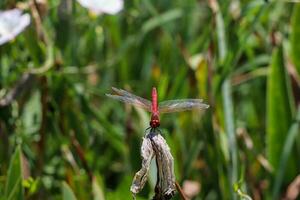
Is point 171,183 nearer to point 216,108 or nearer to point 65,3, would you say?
point 216,108

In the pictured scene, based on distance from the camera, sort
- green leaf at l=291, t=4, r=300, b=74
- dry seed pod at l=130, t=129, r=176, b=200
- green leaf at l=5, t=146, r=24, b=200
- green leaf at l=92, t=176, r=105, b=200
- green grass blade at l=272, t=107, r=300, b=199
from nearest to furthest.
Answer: dry seed pod at l=130, t=129, r=176, b=200 < green leaf at l=5, t=146, r=24, b=200 < green leaf at l=92, t=176, r=105, b=200 < green grass blade at l=272, t=107, r=300, b=199 < green leaf at l=291, t=4, r=300, b=74

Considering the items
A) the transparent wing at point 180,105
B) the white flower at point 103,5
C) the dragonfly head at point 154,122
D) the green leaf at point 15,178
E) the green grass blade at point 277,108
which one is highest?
the white flower at point 103,5

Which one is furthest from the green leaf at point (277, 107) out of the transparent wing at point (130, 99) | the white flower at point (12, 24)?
the transparent wing at point (130, 99)

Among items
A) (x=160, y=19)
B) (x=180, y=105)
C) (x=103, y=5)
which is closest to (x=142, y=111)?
(x=103, y=5)

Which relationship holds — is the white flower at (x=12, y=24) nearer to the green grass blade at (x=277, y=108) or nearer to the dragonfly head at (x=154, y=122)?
the green grass blade at (x=277, y=108)

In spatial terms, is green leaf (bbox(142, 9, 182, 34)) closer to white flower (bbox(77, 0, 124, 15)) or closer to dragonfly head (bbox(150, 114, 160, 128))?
white flower (bbox(77, 0, 124, 15))

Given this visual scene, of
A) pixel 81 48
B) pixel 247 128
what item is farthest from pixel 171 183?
pixel 81 48

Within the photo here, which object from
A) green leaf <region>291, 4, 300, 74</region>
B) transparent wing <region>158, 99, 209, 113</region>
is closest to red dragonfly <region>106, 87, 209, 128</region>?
transparent wing <region>158, 99, 209, 113</region>
